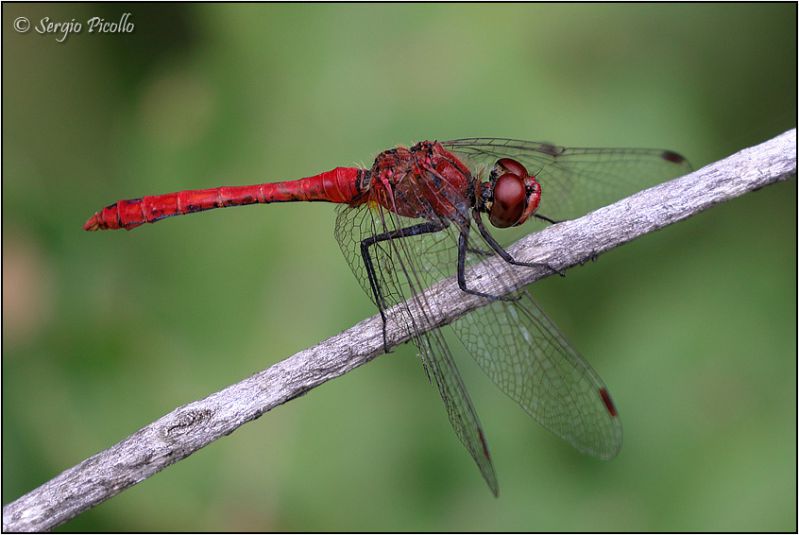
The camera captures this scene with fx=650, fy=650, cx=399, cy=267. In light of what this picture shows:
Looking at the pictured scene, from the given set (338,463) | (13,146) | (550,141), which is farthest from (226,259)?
(550,141)

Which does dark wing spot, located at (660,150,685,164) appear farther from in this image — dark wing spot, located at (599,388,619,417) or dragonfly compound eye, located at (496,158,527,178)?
dark wing spot, located at (599,388,619,417)

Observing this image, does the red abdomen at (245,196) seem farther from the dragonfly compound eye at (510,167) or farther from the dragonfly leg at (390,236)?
the dragonfly compound eye at (510,167)

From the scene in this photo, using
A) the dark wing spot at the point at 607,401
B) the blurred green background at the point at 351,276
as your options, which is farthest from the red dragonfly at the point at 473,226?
the blurred green background at the point at 351,276

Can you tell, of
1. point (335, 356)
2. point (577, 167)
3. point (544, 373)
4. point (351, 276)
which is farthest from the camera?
point (577, 167)

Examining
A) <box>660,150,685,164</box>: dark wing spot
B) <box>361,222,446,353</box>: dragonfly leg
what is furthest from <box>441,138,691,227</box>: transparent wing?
<box>361,222,446,353</box>: dragonfly leg

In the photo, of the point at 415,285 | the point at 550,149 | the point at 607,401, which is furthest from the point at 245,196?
the point at 607,401

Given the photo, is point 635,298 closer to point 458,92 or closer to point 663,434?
point 663,434

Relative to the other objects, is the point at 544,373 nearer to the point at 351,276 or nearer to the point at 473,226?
the point at 473,226
